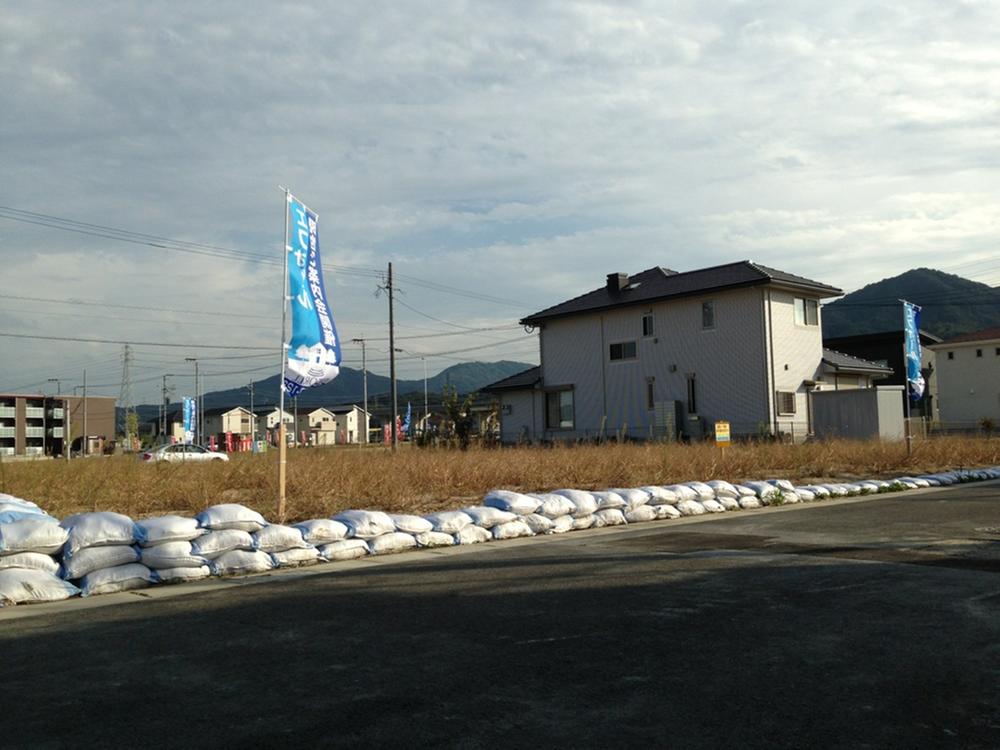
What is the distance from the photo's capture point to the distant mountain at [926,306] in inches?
5168

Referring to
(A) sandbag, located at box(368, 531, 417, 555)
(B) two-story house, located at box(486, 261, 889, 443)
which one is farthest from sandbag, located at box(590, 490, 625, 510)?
(B) two-story house, located at box(486, 261, 889, 443)

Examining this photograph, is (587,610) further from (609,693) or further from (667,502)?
(667,502)

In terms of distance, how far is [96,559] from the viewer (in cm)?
663

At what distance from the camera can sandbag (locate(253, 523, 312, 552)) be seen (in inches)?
297

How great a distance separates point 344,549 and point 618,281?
27067mm

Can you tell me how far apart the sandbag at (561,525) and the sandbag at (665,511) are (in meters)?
1.60

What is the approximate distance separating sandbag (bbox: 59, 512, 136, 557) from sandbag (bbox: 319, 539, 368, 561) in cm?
174

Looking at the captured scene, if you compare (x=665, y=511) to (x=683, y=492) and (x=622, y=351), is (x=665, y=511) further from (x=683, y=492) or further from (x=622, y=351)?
(x=622, y=351)

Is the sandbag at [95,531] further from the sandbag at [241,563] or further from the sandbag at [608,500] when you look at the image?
the sandbag at [608,500]

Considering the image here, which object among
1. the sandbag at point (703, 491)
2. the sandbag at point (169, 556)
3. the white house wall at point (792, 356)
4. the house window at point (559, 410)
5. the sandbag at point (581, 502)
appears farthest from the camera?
the house window at point (559, 410)

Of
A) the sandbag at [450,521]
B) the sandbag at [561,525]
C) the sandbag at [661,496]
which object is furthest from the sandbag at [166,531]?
the sandbag at [661,496]

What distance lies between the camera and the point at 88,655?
451 centimetres

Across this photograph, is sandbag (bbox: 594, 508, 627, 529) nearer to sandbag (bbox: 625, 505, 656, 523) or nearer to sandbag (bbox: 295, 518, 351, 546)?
sandbag (bbox: 625, 505, 656, 523)

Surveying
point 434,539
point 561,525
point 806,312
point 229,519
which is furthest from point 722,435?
point 806,312
